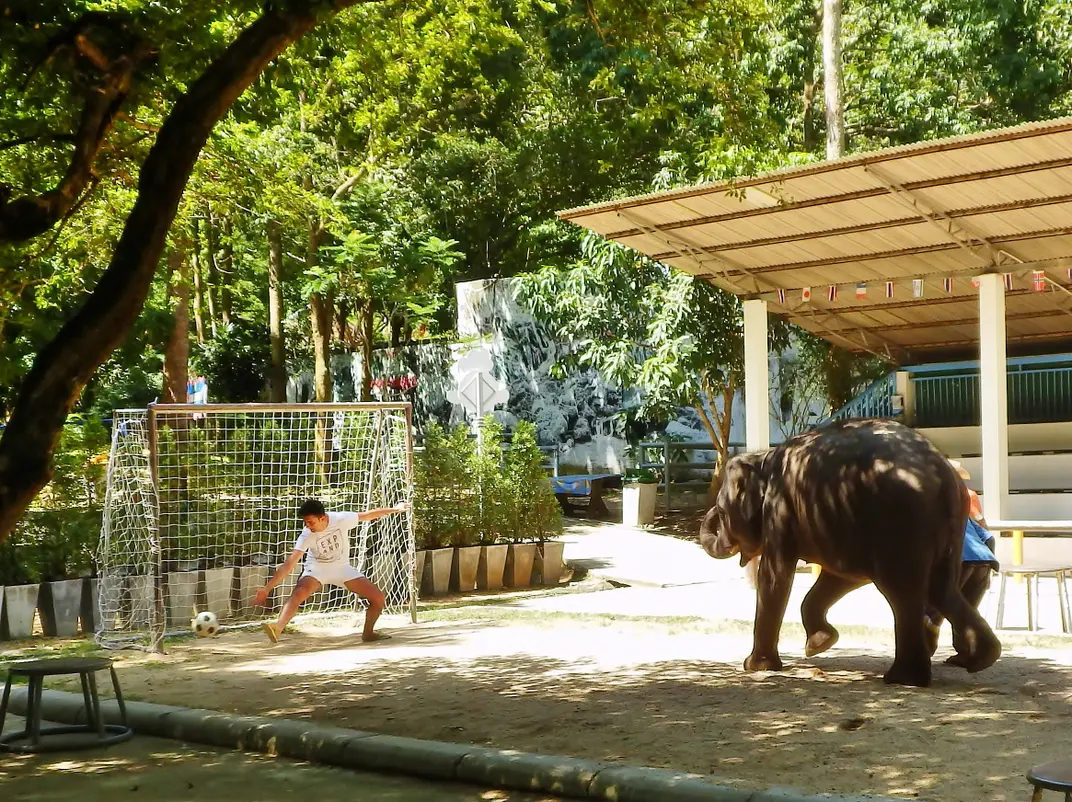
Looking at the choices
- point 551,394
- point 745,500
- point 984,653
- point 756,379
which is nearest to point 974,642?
point 984,653

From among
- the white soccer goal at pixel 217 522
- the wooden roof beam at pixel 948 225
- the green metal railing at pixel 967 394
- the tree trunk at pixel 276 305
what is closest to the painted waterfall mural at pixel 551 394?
the tree trunk at pixel 276 305

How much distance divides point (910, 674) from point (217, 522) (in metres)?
8.40

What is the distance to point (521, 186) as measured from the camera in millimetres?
30891

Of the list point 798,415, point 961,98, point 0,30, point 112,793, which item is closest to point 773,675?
point 112,793

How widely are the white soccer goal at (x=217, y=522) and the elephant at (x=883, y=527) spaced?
16.8ft

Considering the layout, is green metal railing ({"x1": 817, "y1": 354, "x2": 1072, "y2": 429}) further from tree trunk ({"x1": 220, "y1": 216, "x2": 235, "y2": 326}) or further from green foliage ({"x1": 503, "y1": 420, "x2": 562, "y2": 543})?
tree trunk ({"x1": 220, "y1": 216, "x2": 235, "y2": 326})

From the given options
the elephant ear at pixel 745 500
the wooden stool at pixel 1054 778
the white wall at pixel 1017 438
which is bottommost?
Answer: the wooden stool at pixel 1054 778

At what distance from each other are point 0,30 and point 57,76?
1471 millimetres

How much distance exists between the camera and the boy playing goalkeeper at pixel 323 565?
1213cm

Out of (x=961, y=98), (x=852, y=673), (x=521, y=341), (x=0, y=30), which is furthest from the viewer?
(x=521, y=341)

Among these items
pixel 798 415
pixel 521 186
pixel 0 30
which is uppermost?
pixel 521 186

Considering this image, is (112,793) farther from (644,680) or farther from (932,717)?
(932,717)

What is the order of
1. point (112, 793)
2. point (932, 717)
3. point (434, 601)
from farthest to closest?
point (434, 601) → point (932, 717) → point (112, 793)

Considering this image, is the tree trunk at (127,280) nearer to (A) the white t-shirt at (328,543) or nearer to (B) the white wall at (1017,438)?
(A) the white t-shirt at (328,543)
